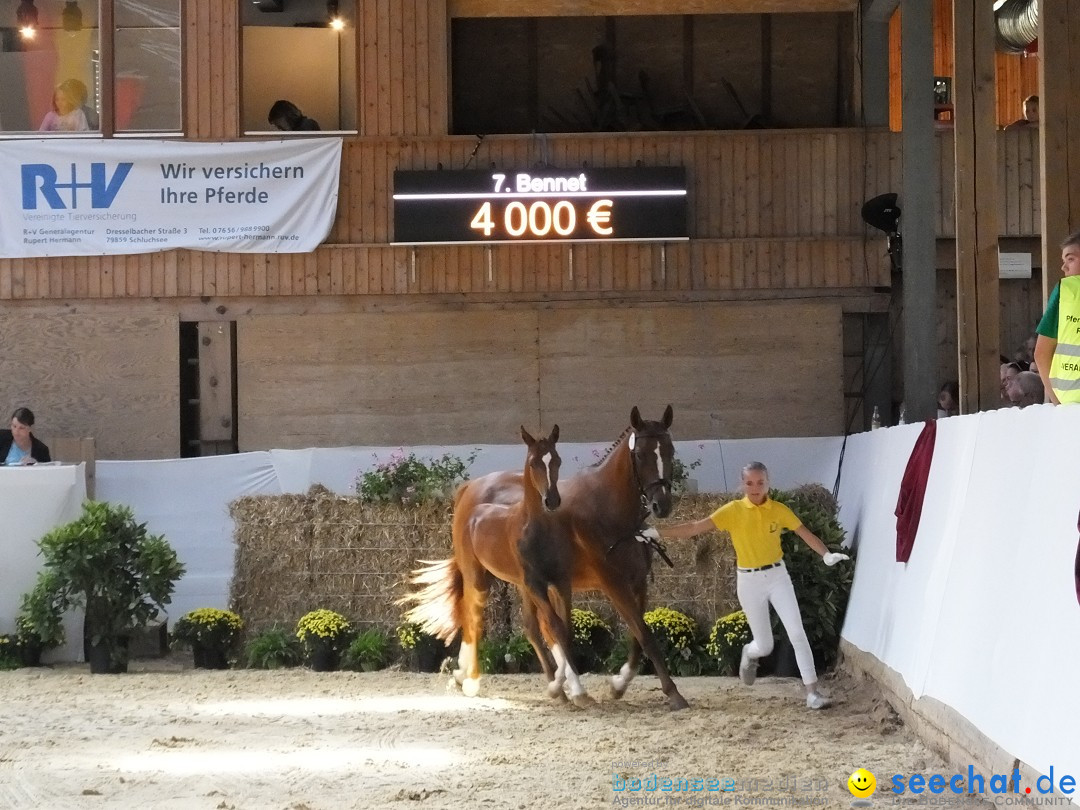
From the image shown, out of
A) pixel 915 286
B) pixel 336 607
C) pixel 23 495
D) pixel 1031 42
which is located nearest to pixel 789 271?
pixel 915 286

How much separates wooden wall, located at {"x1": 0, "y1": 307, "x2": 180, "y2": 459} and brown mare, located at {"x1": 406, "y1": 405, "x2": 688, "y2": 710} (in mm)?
7277

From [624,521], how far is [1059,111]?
3.86 m

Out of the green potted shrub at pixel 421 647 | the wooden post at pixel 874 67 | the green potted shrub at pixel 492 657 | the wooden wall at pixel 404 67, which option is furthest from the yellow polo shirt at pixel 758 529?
the wooden post at pixel 874 67

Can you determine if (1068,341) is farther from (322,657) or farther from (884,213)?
(884,213)

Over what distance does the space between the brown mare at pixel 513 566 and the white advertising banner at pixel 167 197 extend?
5414mm

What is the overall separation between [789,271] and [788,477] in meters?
2.86

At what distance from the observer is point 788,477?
13570 mm

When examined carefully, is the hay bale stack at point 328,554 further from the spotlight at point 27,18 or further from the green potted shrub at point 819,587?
the spotlight at point 27,18

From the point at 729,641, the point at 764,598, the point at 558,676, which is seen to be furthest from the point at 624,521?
the point at 729,641

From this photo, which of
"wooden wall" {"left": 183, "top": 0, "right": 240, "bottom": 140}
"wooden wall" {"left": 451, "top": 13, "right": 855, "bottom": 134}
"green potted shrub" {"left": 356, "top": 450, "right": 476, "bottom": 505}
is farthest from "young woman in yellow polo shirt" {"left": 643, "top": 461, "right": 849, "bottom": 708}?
"wooden wall" {"left": 451, "top": 13, "right": 855, "bottom": 134}

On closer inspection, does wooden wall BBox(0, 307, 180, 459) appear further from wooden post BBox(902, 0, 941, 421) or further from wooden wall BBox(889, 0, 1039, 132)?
wooden wall BBox(889, 0, 1039, 132)

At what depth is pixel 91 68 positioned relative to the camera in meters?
15.9

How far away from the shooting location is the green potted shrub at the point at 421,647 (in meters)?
11.8

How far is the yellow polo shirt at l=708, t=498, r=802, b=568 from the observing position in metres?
9.24
